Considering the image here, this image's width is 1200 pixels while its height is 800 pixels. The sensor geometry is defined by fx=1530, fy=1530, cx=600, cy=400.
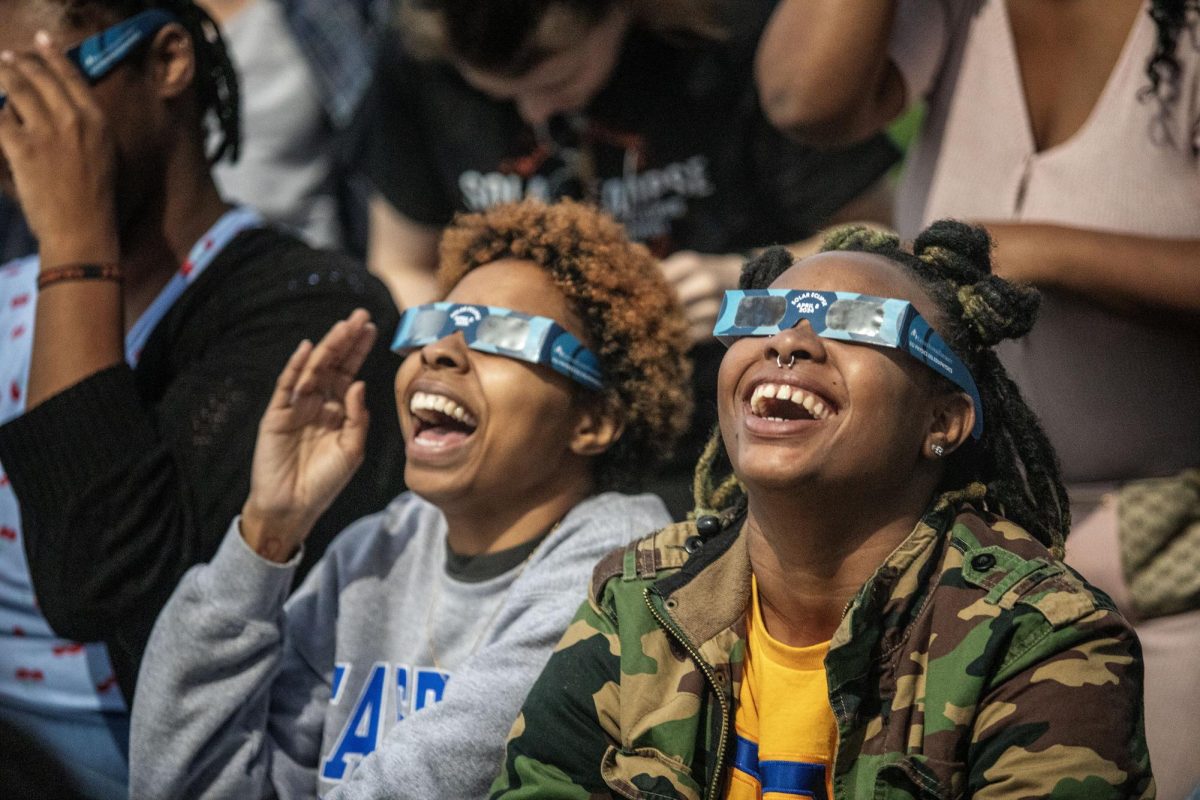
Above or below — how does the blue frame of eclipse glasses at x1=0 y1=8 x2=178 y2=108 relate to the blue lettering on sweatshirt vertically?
above

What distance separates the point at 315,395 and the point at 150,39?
1.00m

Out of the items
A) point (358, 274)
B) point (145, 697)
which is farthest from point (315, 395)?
point (145, 697)

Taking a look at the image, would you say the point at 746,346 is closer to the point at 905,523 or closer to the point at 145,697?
the point at 905,523

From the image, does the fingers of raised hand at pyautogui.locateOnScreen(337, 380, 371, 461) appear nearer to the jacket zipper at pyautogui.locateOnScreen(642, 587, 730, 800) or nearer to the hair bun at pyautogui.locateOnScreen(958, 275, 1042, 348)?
the jacket zipper at pyautogui.locateOnScreen(642, 587, 730, 800)

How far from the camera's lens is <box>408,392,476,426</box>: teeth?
9.68 ft

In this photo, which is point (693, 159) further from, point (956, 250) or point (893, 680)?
point (893, 680)

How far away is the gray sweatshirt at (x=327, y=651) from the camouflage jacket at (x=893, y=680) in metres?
0.32

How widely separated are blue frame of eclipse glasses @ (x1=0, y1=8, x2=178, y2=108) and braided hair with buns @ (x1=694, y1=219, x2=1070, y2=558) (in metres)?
1.84

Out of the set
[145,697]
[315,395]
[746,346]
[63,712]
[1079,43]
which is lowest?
[63,712]

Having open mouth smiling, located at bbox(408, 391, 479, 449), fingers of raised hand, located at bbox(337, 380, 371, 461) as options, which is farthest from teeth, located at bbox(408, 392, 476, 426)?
fingers of raised hand, located at bbox(337, 380, 371, 461)

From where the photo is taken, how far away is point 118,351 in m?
3.18

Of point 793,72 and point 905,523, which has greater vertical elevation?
point 793,72

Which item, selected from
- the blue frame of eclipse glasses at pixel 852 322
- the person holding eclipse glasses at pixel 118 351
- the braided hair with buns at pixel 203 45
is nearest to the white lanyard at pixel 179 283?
the person holding eclipse glasses at pixel 118 351

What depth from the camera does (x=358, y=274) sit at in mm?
3537
